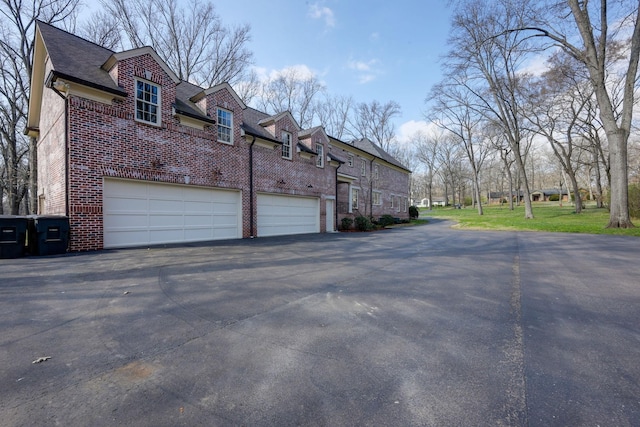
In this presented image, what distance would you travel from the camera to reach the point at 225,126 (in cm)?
1172

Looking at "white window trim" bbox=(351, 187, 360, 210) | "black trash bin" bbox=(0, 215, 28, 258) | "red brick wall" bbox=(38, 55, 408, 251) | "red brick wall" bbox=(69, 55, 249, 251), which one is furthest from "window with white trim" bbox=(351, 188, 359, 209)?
"black trash bin" bbox=(0, 215, 28, 258)

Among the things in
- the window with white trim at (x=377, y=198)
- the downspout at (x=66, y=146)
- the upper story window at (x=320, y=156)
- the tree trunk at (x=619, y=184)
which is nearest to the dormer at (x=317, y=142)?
the upper story window at (x=320, y=156)

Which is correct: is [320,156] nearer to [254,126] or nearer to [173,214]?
[254,126]

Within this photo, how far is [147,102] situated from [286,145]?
21.6ft

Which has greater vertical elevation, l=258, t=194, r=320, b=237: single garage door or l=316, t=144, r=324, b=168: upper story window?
l=316, t=144, r=324, b=168: upper story window

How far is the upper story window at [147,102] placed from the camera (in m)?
9.19

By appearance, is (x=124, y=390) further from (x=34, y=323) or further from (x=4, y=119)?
(x=4, y=119)

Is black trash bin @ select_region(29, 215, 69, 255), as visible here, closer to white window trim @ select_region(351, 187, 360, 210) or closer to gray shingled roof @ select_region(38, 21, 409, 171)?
gray shingled roof @ select_region(38, 21, 409, 171)

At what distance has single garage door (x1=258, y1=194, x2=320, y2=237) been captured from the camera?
1316 centimetres

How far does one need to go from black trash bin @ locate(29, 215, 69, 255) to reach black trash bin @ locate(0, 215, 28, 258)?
0.60 ft

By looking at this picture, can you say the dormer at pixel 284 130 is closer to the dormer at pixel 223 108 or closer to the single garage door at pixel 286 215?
the dormer at pixel 223 108

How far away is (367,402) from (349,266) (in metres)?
4.70

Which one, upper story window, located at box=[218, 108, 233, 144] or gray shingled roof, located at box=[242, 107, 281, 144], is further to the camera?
gray shingled roof, located at box=[242, 107, 281, 144]

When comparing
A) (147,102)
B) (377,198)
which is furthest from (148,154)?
(377,198)
